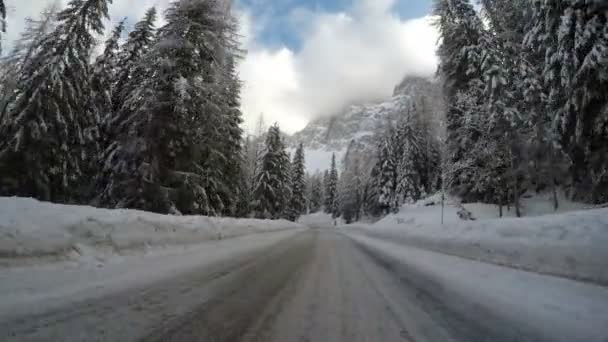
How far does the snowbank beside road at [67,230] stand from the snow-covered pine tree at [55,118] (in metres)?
13.4

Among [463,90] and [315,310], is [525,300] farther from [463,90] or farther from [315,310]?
[463,90]

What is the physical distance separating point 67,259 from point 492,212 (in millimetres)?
27093

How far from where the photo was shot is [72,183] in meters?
17.7

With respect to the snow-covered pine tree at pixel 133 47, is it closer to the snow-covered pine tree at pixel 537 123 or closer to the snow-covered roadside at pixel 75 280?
the snow-covered roadside at pixel 75 280

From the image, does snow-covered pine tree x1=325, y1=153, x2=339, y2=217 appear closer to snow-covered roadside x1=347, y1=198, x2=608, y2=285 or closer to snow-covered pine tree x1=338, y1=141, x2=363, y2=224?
snow-covered pine tree x1=338, y1=141, x2=363, y2=224

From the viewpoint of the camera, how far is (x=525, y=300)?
11.7ft

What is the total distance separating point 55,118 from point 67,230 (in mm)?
16366

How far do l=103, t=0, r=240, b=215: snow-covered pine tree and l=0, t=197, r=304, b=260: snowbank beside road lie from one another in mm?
6314

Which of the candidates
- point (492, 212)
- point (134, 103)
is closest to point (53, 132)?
point (134, 103)

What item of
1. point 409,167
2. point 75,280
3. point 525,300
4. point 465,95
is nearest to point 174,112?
point 75,280

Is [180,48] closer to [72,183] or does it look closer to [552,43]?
[72,183]

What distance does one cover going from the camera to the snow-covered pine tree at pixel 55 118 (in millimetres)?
15570

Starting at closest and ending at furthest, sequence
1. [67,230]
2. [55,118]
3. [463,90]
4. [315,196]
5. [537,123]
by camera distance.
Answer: [67,230] < [55,118] < [537,123] < [463,90] < [315,196]

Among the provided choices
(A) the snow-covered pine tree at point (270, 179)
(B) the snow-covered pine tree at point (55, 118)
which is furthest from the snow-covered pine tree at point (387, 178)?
(B) the snow-covered pine tree at point (55, 118)
